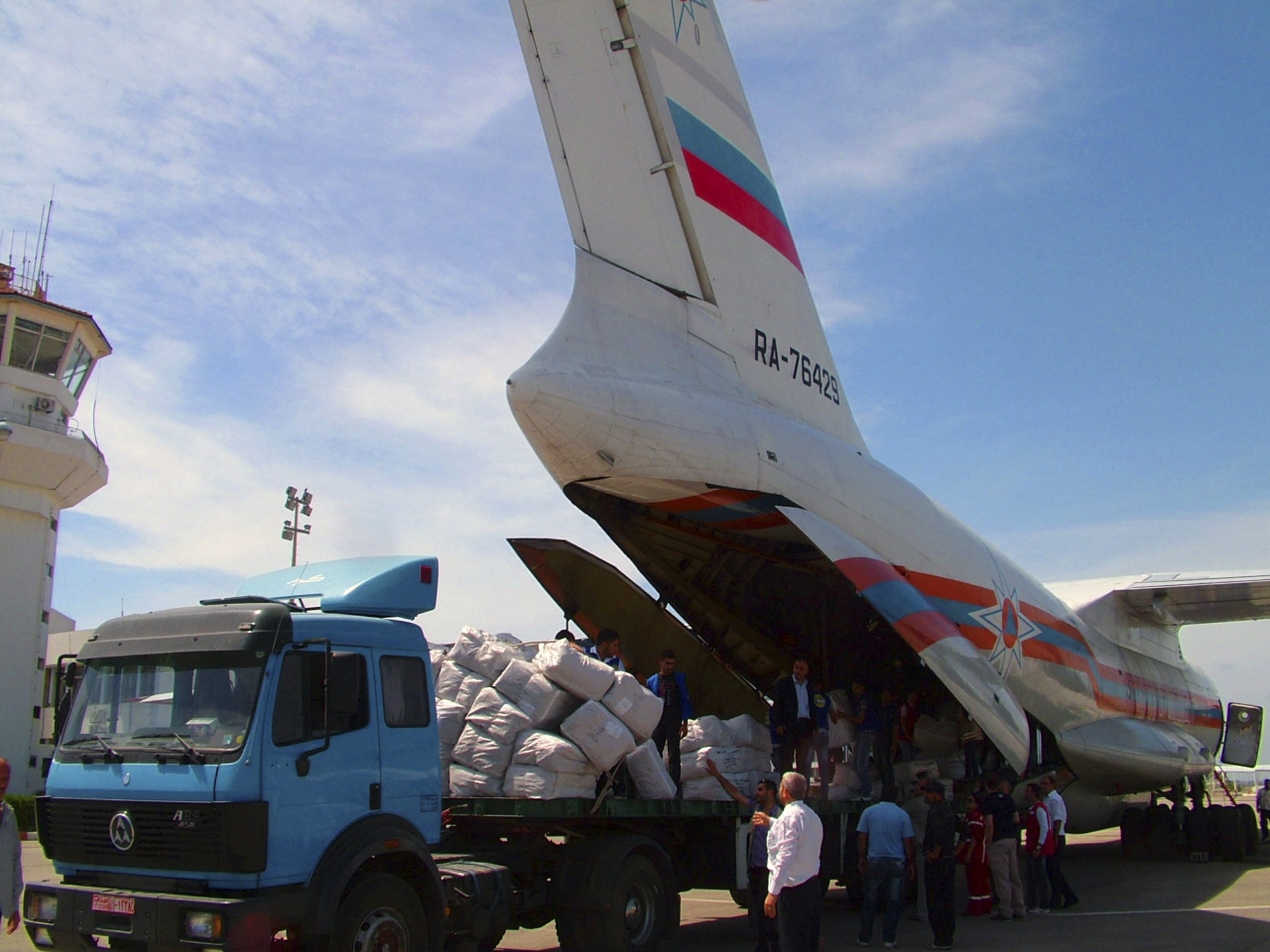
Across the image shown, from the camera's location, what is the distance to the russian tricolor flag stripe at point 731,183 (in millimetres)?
9438

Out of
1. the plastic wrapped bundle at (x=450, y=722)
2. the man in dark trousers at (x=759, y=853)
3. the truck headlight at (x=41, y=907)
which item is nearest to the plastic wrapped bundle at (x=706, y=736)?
the man in dark trousers at (x=759, y=853)

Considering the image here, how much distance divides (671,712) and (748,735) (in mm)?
942

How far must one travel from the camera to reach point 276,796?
5316mm

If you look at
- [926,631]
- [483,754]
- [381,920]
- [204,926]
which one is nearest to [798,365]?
[926,631]

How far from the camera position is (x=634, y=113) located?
9.07m

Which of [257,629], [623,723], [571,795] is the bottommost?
[571,795]

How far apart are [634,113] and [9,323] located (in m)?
21.1

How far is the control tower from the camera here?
24516 mm

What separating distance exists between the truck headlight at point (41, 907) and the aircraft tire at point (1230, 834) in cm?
1524

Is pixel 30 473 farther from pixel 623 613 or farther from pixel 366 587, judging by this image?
pixel 366 587

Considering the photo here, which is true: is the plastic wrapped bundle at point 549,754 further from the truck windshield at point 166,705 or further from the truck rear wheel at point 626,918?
the truck windshield at point 166,705

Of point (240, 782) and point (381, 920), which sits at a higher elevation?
point (240, 782)

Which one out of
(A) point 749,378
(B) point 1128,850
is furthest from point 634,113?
(B) point 1128,850

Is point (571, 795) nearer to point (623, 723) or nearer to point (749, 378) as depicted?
point (623, 723)
